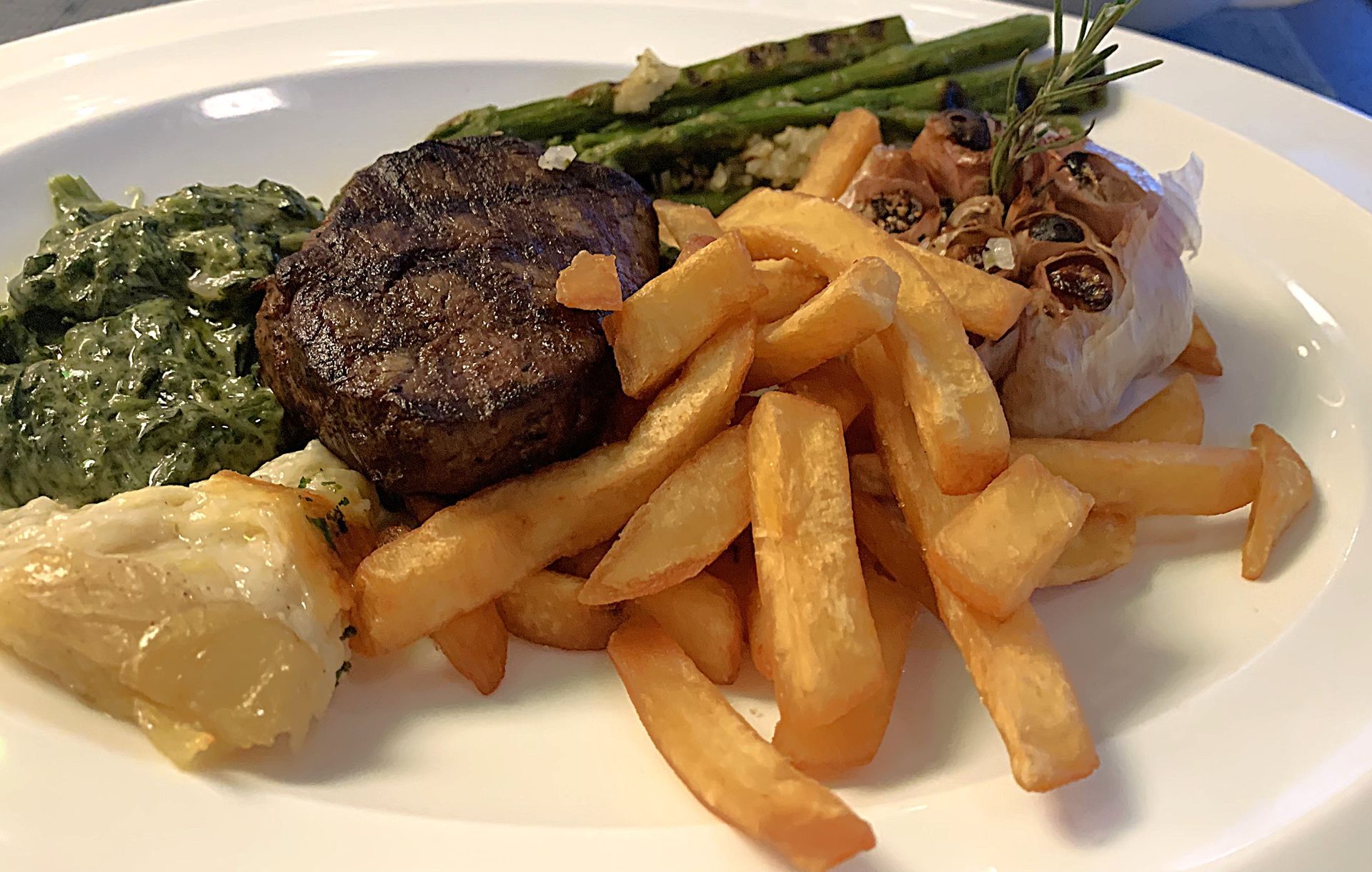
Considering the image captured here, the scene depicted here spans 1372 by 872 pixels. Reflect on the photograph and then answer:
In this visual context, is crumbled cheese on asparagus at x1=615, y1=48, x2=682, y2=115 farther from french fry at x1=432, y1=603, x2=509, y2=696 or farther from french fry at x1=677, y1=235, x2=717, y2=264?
french fry at x1=432, y1=603, x2=509, y2=696

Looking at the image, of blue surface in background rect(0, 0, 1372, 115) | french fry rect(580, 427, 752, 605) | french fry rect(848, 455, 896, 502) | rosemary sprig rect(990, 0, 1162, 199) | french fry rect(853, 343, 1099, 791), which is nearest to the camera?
french fry rect(853, 343, 1099, 791)

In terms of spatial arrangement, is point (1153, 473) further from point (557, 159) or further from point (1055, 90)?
point (557, 159)

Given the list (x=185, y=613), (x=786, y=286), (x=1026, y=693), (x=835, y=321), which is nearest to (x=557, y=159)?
(x=786, y=286)

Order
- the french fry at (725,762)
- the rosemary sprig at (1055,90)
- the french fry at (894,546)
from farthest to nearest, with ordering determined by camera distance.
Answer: the rosemary sprig at (1055,90) < the french fry at (894,546) < the french fry at (725,762)

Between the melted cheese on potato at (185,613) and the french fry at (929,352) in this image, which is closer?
the melted cheese on potato at (185,613)

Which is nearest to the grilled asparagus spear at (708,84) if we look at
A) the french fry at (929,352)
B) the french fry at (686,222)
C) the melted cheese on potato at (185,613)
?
the french fry at (686,222)

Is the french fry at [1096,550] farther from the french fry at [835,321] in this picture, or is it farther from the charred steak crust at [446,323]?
the charred steak crust at [446,323]

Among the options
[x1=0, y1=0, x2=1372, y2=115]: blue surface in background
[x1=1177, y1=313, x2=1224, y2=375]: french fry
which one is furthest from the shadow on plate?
[x1=0, y1=0, x2=1372, y2=115]: blue surface in background

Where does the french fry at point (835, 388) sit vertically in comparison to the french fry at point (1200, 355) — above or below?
above
